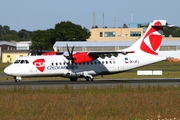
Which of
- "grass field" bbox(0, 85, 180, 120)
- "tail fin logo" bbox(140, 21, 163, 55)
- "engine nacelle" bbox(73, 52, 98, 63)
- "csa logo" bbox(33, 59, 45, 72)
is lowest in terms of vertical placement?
"grass field" bbox(0, 85, 180, 120)

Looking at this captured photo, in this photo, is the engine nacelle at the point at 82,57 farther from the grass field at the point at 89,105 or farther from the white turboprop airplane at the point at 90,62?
the grass field at the point at 89,105

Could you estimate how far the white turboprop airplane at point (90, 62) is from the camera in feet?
146

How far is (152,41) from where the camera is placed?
48719 mm

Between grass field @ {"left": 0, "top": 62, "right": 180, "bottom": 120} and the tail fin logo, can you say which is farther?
the tail fin logo

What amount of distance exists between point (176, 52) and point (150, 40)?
71502 millimetres

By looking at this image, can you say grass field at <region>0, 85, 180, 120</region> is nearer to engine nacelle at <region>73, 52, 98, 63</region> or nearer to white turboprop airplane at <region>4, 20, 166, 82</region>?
white turboprop airplane at <region>4, 20, 166, 82</region>

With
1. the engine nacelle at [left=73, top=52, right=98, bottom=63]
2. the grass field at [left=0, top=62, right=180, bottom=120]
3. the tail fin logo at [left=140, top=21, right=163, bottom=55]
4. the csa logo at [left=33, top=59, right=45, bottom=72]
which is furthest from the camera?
the tail fin logo at [left=140, top=21, right=163, bottom=55]

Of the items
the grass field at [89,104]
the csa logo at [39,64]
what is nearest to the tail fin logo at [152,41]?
the csa logo at [39,64]

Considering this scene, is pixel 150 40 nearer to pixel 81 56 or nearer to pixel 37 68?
pixel 81 56

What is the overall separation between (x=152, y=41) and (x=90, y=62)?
7.03 meters

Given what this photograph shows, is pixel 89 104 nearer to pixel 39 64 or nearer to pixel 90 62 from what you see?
pixel 39 64

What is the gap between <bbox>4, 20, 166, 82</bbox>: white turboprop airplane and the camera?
44.5 m

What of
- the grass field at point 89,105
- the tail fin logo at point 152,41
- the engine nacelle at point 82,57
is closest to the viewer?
the grass field at point 89,105

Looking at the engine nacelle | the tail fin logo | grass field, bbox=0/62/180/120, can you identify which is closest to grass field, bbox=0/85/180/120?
grass field, bbox=0/62/180/120
